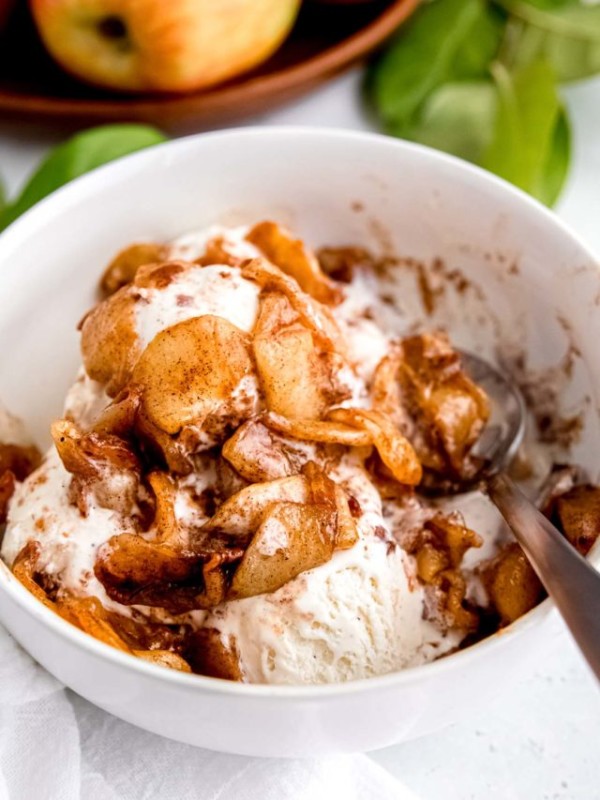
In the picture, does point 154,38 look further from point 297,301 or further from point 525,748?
point 525,748

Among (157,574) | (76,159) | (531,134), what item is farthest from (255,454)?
(531,134)

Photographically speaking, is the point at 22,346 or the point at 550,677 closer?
the point at 550,677

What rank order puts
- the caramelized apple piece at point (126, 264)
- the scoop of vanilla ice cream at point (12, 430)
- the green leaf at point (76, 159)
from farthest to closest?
the green leaf at point (76, 159) → the caramelized apple piece at point (126, 264) → the scoop of vanilla ice cream at point (12, 430)

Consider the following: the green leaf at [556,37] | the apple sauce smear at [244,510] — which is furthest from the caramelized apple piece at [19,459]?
the green leaf at [556,37]

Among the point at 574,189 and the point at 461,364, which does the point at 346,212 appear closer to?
the point at 461,364

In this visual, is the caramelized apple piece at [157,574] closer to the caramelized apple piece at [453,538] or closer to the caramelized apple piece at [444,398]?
the caramelized apple piece at [453,538]

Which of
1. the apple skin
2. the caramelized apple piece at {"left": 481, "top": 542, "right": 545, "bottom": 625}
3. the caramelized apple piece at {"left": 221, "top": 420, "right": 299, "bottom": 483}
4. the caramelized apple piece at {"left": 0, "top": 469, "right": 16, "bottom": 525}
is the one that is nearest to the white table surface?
the caramelized apple piece at {"left": 481, "top": 542, "right": 545, "bottom": 625}

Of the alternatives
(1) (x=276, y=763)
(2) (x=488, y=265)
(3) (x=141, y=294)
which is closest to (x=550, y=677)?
(1) (x=276, y=763)
